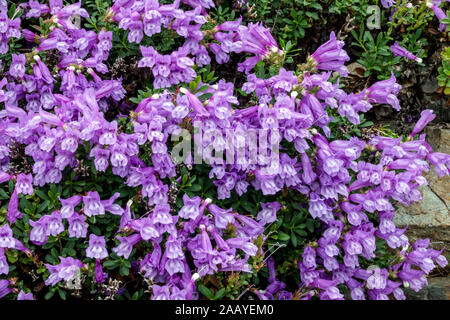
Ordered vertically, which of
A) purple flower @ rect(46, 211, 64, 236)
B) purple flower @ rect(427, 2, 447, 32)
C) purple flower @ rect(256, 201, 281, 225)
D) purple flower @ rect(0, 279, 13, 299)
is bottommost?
purple flower @ rect(0, 279, 13, 299)

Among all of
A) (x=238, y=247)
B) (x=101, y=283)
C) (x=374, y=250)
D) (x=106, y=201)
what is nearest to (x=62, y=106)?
(x=106, y=201)

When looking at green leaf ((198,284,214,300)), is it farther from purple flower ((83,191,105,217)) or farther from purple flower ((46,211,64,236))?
purple flower ((46,211,64,236))

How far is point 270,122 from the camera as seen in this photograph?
3.19m

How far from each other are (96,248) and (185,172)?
0.66 metres

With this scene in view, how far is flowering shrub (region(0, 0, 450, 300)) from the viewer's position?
3.11m

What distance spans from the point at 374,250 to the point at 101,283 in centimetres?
165

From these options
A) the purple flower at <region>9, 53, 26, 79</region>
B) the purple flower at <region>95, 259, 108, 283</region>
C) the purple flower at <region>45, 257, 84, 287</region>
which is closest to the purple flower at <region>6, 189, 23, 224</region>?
the purple flower at <region>45, 257, 84, 287</region>

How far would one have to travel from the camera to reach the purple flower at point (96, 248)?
120 inches

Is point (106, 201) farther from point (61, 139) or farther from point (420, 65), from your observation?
A: point (420, 65)

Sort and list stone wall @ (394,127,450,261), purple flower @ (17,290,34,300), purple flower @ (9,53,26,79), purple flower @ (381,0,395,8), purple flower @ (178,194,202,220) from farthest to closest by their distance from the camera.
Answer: purple flower @ (381,0,395,8)
stone wall @ (394,127,450,261)
purple flower @ (9,53,26,79)
purple flower @ (178,194,202,220)
purple flower @ (17,290,34,300)

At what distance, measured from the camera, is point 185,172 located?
333 centimetres

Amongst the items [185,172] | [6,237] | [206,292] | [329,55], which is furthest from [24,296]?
[329,55]

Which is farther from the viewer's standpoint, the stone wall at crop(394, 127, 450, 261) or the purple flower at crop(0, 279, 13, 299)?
the stone wall at crop(394, 127, 450, 261)

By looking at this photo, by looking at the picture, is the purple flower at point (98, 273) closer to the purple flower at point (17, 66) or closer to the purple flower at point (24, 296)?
the purple flower at point (24, 296)
